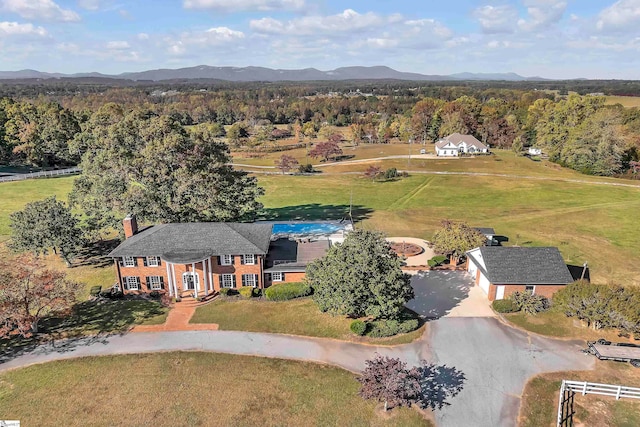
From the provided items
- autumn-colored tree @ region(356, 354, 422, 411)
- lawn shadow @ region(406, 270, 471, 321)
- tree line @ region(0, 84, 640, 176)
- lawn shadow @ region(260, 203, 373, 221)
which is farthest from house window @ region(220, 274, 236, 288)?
lawn shadow @ region(260, 203, 373, 221)

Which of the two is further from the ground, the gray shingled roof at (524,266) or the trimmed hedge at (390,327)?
the gray shingled roof at (524,266)

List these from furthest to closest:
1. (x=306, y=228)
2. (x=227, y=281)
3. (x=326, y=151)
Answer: (x=326, y=151) < (x=306, y=228) < (x=227, y=281)

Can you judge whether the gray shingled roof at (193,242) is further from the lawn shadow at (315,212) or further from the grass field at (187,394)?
the lawn shadow at (315,212)

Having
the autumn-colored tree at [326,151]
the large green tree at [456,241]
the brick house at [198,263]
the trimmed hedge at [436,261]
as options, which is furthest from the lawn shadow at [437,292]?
the autumn-colored tree at [326,151]

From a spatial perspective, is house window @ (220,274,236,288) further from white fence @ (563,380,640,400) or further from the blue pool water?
white fence @ (563,380,640,400)

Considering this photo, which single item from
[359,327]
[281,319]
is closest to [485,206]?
[359,327]

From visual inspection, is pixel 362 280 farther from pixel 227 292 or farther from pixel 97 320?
pixel 97 320
